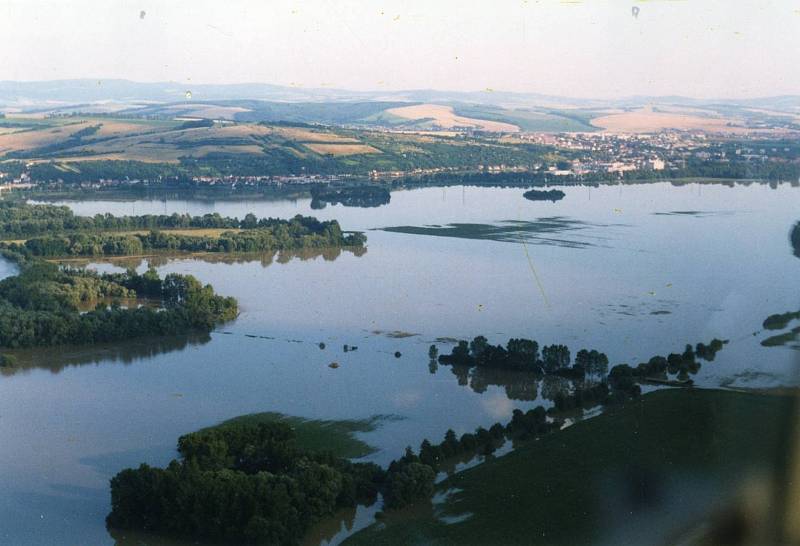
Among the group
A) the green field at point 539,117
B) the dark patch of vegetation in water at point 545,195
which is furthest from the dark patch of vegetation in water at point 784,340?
the green field at point 539,117

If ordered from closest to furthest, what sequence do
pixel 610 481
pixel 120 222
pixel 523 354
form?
pixel 610 481, pixel 523 354, pixel 120 222

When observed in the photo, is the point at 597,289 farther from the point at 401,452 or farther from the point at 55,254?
the point at 55,254

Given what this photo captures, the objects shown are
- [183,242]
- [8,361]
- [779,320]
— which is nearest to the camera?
[8,361]

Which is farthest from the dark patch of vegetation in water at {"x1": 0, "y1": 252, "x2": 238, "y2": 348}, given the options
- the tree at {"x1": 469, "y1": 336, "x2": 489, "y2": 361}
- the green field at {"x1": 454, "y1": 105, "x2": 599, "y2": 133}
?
the green field at {"x1": 454, "y1": 105, "x2": 599, "y2": 133}

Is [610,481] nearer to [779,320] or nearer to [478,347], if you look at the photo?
[478,347]

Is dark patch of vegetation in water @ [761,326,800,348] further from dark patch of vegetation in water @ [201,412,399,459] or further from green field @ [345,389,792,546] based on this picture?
dark patch of vegetation in water @ [201,412,399,459]

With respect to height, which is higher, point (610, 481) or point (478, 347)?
point (478, 347)

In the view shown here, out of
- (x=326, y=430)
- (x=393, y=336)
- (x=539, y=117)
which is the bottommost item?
(x=326, y=430)

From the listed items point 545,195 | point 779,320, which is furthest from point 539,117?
point 779,320
